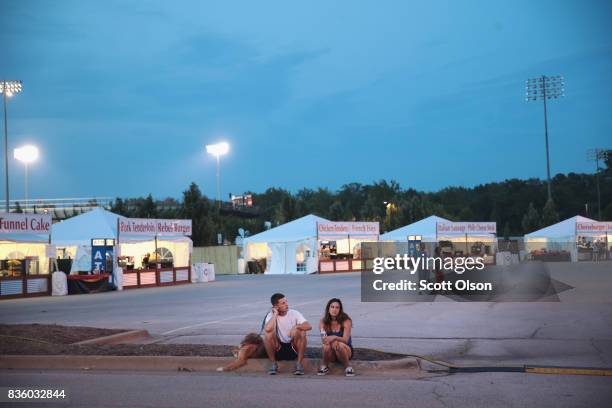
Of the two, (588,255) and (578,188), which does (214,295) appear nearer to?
(588,255)

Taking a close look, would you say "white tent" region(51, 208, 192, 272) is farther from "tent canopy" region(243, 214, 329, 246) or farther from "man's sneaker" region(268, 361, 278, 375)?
"man's sneaker" region(268, 361, 278, 375)

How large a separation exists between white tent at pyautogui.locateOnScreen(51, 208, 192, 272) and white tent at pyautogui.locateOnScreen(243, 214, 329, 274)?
7.62 metres

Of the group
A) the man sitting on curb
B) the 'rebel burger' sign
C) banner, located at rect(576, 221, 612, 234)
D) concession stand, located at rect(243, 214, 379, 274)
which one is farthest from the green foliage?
the man sitting on curb

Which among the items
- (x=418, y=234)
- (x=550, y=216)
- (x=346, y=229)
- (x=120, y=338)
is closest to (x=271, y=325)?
(x=120, y=338)

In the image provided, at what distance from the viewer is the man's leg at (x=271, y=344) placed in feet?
33.0

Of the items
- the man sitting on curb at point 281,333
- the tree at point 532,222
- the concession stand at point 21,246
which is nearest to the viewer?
the man sitting on curb at point 281,333

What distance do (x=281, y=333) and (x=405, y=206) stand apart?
64.4 m

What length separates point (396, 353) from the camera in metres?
11.0

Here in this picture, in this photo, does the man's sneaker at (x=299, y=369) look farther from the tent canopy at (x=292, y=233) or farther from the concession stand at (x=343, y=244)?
the tent canopy at (x=292, y=233)

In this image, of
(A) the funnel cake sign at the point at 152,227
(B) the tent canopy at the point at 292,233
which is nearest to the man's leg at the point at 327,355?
(A) the funnel cake sign at the point at 152,227

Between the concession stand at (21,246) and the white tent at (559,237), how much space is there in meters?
37.6

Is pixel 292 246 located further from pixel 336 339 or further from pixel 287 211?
pixel 336 339

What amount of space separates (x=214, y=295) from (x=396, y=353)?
1713cm

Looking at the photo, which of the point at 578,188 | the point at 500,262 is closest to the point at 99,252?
the point at 500,262
